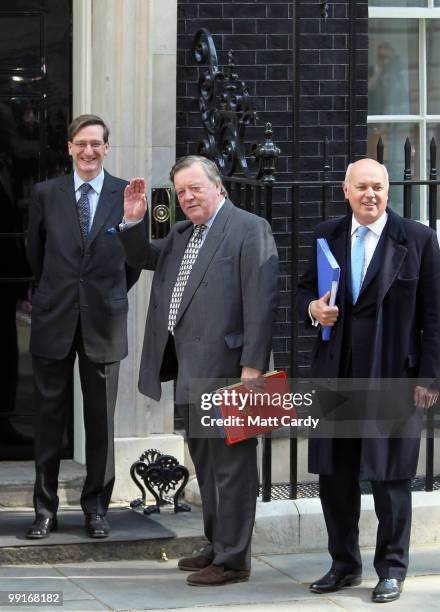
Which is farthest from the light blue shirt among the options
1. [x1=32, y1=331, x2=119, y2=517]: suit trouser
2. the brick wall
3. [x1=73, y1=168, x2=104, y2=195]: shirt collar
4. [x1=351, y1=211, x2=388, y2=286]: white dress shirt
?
[x1=351, y1=211, x2=388, y2=286]: white dress shirt

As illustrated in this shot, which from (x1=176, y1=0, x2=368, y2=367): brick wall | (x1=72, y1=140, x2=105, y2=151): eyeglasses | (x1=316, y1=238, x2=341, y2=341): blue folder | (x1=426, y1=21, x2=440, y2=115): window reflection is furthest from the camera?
(x1=426, y1=21, x2=440, y2=115): window reflection

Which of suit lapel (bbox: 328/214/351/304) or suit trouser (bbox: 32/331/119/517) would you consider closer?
suit lapel (bbox: 328/214/351/304)

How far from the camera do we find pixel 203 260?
658cm

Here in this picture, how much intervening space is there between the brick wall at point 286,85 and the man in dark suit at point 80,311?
48.7 inches

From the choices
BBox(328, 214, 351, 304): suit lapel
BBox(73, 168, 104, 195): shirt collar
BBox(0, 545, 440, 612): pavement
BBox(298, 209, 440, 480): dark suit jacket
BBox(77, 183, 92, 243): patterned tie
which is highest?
BBox(73, 168, 104, 195): shirt collar

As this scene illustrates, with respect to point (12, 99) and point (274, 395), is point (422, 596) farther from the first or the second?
point (12, 99)

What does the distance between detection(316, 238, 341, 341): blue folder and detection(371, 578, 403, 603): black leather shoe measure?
3.46ft

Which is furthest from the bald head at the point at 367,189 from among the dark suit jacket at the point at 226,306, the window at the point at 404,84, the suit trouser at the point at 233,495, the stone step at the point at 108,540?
the window at the point at 404,84

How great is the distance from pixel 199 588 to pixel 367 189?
73.8 inches

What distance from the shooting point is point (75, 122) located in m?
7.05

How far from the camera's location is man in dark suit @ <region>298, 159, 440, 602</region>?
6.37 meters

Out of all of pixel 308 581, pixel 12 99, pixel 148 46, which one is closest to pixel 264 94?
pixel 148 46

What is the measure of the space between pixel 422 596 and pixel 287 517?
37.4 inches

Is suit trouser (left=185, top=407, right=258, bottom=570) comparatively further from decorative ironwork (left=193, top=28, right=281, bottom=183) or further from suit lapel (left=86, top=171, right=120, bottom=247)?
decorative ironwork (left=193, top=28, right=281, bottom=183)
